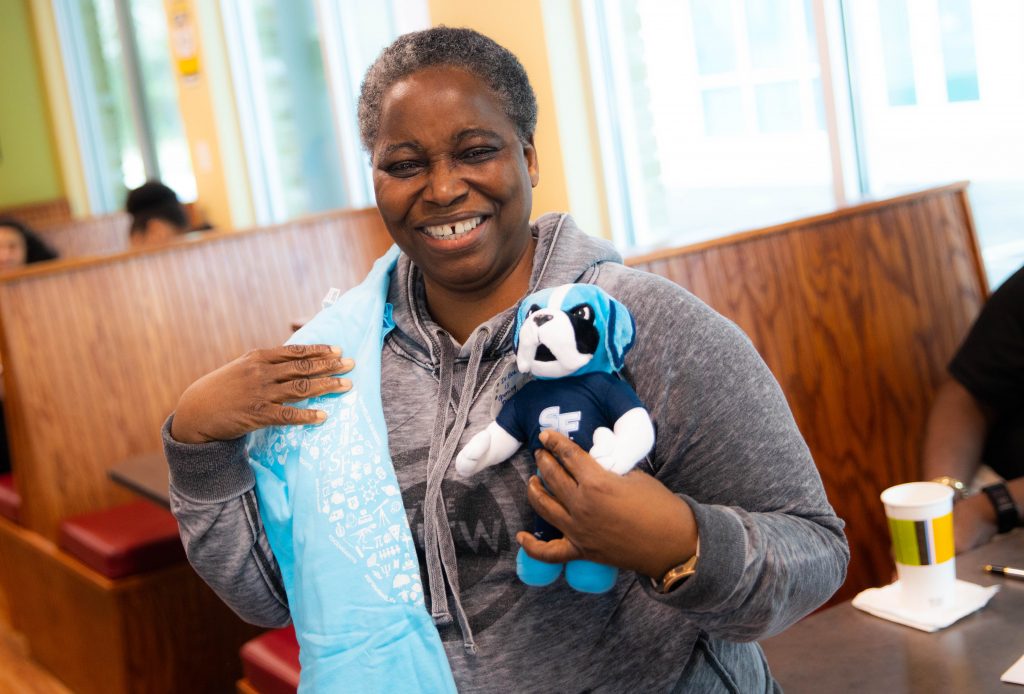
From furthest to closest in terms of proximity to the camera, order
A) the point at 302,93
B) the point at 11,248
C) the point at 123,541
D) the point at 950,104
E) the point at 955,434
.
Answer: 1. the point at 302,93
2. the point at 11,248
3. the point at 123,541
4. the point at 950,104
5. the point at 955,434

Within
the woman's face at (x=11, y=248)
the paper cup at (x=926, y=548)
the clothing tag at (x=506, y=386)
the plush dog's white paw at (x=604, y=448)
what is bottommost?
the paper cup at (x=926, y=548)

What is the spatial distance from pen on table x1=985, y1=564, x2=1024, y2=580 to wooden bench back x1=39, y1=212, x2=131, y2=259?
5747 millimetres

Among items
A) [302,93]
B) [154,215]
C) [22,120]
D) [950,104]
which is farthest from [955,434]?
[22,120]

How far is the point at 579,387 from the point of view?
3.40 ft

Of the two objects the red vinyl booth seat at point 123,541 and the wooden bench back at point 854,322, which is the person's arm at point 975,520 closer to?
the wooden bench back at point 854,322

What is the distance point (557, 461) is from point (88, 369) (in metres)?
2.69

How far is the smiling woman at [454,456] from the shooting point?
1.07m

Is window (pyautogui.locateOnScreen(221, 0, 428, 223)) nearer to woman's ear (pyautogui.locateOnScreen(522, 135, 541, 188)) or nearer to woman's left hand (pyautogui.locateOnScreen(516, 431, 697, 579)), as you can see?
woman's ear (pyautogui.locateOnScreen(522, 135, 541, 188))

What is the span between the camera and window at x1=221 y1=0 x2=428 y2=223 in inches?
203

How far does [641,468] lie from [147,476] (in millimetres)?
2017

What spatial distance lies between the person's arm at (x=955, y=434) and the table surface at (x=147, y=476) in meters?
1.66

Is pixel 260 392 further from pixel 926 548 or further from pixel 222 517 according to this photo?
pixel 926 548

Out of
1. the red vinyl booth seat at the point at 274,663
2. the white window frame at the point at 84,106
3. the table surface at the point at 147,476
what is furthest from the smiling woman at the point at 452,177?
the white window frame at the point at 84,106

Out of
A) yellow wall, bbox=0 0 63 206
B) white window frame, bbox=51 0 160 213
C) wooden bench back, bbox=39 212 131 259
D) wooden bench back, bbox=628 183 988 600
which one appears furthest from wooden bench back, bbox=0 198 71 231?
wooden bench back, bbox=628 183 988 600
